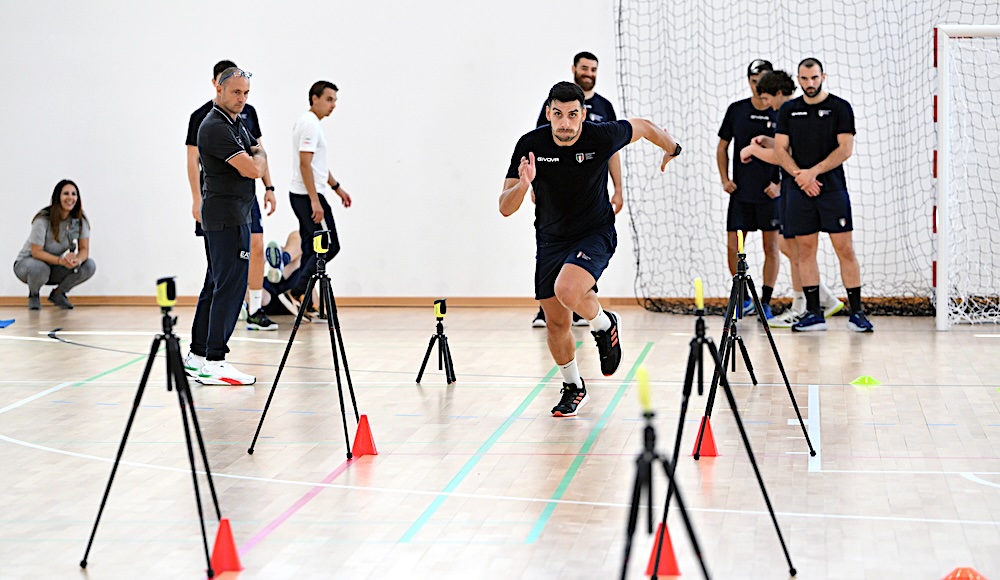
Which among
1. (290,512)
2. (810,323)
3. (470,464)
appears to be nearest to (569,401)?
(470,464)

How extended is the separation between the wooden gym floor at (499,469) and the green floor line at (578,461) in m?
0.02

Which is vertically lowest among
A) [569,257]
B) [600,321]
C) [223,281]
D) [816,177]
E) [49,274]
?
[600,321]

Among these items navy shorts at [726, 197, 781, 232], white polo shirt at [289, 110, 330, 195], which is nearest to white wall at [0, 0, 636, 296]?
navy shorts at [726, 197, 781, 232]

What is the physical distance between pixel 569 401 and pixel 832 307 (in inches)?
166

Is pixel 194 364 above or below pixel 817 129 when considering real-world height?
below

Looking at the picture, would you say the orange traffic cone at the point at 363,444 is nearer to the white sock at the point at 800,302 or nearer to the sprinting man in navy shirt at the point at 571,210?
the sprinting man in navy shirt at the point at 571,210

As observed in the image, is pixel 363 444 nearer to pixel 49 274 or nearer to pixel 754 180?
pixel 754 180

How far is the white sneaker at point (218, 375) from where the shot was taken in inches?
273

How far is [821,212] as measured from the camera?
875cm

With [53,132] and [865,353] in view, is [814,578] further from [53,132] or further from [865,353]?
[53,132]

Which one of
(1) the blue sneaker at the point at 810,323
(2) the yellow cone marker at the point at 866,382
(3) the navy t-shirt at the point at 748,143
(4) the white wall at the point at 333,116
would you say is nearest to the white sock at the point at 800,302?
(1) the blue sneaker at the point at 810,323

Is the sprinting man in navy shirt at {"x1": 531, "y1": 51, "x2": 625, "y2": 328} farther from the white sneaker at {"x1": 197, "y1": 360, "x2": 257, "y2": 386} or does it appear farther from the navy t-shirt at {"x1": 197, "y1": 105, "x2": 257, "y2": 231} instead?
the white sneaker at {"x1": 197, "y1": 360, "x2": 257, "y2": 386}

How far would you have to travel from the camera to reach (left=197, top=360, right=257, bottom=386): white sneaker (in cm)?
693

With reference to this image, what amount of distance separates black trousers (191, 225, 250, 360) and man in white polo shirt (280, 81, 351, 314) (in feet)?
7.72
